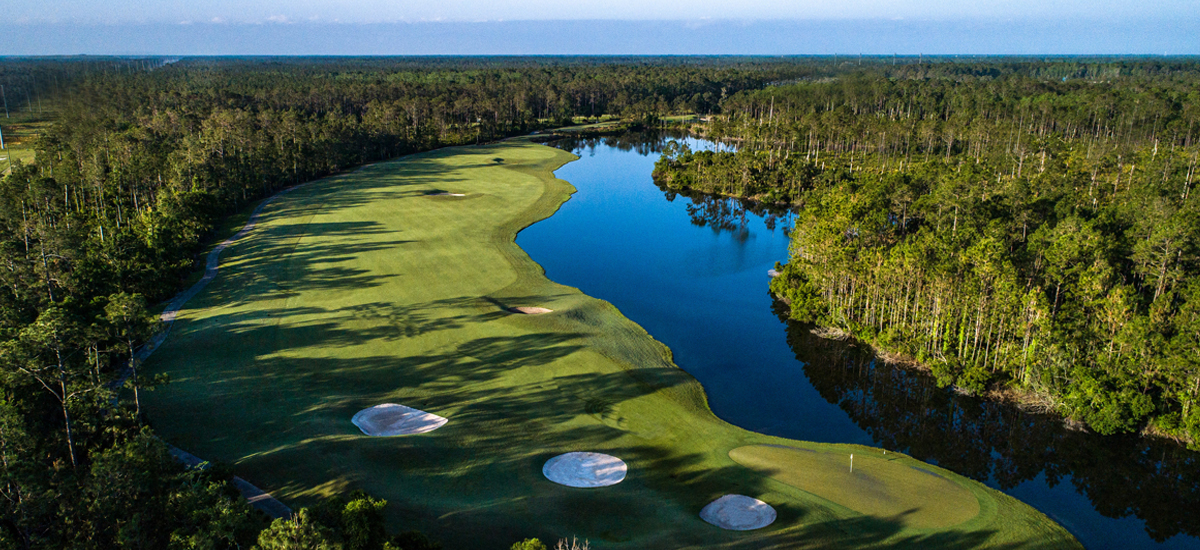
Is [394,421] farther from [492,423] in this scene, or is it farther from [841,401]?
[841,401]

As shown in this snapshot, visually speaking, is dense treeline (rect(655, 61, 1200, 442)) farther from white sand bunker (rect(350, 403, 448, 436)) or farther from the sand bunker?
white sand bunker (rect(350, 403, 448, 436))

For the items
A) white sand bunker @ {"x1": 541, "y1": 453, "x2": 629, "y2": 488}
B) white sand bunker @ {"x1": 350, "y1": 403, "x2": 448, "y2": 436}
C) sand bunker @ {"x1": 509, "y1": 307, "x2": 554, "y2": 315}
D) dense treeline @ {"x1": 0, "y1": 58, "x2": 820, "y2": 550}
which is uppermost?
dense treeline @ {"x1": 0, "y1": 58, "x2": 820, "y2": 550}

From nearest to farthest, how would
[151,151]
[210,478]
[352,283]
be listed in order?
[210,478] < [352,283] < [151,151]

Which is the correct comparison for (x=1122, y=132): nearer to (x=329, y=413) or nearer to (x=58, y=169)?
(x=329, y=413)

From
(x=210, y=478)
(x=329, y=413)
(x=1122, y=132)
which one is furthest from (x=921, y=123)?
(x=210, y=478)

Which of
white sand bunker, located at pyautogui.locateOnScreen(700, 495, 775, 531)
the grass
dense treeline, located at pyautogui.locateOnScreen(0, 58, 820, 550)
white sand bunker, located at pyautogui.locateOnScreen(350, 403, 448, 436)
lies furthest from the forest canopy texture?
white sand bunker, located at pyautogui.locateOnScreen(700, 495, 775, 531)

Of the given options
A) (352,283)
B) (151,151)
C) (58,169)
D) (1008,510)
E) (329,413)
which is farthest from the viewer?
(151,151)
